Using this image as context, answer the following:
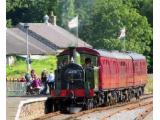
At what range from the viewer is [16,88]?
24516 millimetres

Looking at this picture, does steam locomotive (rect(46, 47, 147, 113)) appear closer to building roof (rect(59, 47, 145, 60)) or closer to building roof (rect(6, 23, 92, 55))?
building roof (rect(59, 47, 145, 60))

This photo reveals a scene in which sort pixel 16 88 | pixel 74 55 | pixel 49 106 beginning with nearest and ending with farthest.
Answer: pixel 49 106
pixel 74 55
pixel 16 88

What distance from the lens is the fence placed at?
2458 cm

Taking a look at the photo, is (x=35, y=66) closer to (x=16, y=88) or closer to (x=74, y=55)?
(x=16, y=88)

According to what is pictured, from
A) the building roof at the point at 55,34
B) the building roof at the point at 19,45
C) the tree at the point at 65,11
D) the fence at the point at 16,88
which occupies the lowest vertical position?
the fence at the point at 16,88

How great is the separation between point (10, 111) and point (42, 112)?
2993mm

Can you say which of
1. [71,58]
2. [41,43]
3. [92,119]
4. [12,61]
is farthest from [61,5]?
[92,119]

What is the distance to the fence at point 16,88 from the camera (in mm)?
24577

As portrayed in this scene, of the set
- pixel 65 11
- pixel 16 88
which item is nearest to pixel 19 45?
pixel 65 11

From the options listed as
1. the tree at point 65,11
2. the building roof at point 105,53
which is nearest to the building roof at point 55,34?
the tree at point 65,11

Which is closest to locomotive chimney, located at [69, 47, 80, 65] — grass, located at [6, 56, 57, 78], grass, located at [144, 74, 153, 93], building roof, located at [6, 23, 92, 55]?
grass, located at [6, 56, 57, 78]

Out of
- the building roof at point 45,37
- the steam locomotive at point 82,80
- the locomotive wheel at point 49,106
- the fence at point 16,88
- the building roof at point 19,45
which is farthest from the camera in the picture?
the building roof at point 45,37

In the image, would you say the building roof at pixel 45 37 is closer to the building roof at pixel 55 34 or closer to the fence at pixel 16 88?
the building roof at pixel 55 34

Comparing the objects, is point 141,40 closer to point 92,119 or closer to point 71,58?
point 71,58
